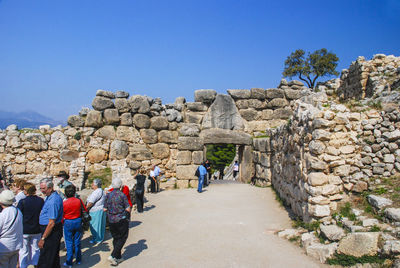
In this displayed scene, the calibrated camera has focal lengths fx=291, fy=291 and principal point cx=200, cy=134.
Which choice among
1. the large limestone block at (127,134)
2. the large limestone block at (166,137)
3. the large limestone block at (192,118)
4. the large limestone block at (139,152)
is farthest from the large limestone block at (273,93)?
the large limestone block at (127,134)

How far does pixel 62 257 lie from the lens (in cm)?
555

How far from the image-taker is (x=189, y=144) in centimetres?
1245

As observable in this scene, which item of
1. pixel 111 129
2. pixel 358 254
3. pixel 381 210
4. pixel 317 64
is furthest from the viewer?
pixel 317 64

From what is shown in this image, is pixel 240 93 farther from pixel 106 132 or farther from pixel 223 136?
pixel 106 132

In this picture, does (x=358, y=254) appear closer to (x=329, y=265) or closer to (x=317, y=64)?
(x=329, y=265)

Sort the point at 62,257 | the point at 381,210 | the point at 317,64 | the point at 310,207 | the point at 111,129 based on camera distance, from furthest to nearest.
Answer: the point at 317,64
the point at 111,129
the point at 310,207
the point at 62,257
the point at 381,210

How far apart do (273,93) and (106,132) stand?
7696mm

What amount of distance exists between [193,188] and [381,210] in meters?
8.07

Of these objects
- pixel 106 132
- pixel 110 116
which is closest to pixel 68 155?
pixel 106 132

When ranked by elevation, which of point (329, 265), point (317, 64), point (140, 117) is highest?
point (317, 64)

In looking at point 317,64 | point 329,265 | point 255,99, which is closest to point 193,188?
point 255,99

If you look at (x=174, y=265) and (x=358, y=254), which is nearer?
(x=358, y=254)

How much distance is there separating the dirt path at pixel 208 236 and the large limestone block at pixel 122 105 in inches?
164

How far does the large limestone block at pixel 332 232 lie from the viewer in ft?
16.3
